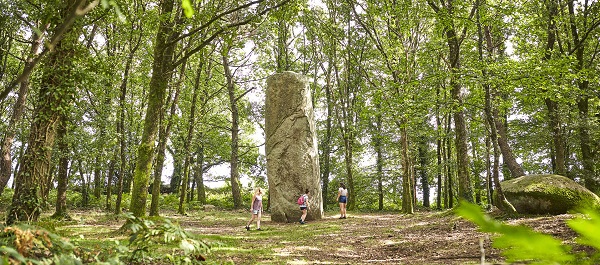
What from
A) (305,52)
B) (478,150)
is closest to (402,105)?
(305,52)

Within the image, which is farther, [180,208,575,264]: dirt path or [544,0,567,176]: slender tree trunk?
[544,0,567,176]: slender tree trunk

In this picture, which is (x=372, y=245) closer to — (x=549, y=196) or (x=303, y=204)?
(x=549, y=196)

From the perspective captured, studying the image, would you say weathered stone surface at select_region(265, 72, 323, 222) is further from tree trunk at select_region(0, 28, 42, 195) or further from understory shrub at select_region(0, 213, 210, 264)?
understory shrub at select_region(0, 213, 210, 264)

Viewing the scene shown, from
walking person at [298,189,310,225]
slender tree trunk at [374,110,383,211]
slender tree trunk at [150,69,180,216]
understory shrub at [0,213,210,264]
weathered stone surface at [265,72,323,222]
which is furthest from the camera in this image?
slender tree trunk at [374,110,383,211]

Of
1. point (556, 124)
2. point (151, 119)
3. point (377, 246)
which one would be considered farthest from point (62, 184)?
point (556, 124)

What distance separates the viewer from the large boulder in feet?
29.5

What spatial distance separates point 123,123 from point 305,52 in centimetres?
1176

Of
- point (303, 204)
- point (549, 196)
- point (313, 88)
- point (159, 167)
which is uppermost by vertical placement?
point (313, 88)

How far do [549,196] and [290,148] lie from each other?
8210 millimetres

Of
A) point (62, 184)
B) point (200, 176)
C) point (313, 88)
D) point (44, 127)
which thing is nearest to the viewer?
point (44, 127)

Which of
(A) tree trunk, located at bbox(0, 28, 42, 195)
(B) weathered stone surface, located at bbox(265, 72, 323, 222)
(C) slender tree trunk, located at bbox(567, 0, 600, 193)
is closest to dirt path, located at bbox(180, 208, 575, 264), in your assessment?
(B) weathered stone surface, located at bbox(265, 72, 323, 222)

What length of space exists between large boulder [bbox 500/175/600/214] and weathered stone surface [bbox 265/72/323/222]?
22.4 feet

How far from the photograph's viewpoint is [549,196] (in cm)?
905

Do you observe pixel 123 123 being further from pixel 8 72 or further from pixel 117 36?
pixel 8 72
